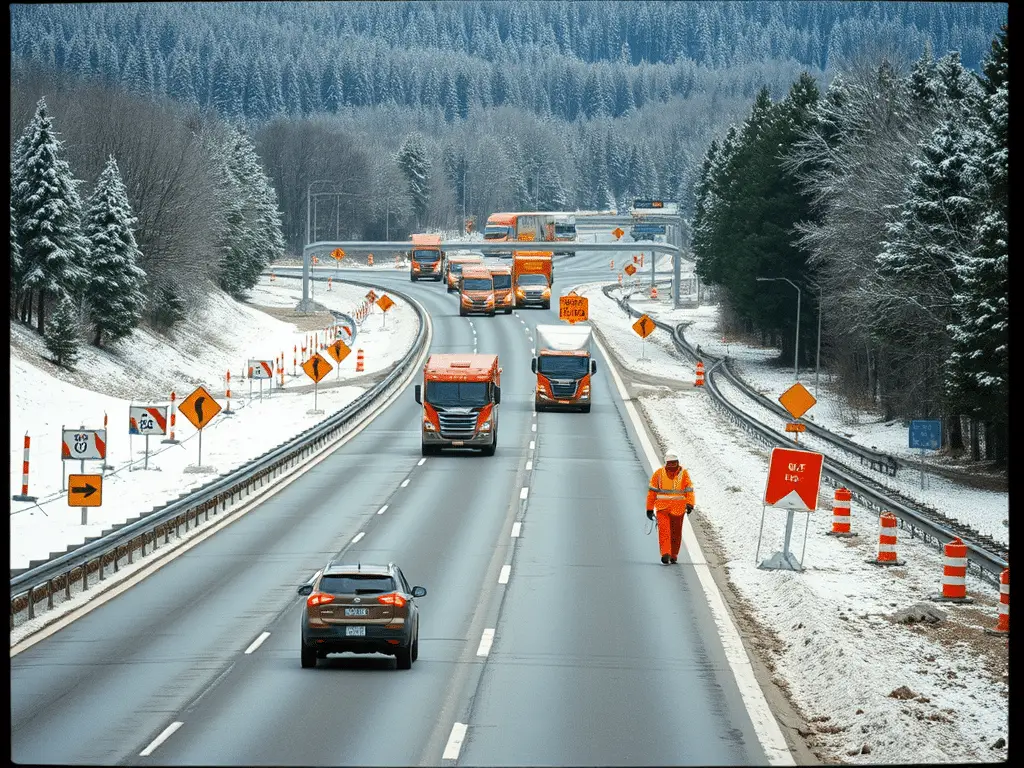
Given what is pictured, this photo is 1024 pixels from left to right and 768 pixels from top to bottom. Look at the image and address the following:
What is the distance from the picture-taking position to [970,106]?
5703 centimetres

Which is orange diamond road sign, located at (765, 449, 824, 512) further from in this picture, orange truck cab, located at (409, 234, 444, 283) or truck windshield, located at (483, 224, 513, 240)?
truck windshield, located at (483, 224, 513, 240)

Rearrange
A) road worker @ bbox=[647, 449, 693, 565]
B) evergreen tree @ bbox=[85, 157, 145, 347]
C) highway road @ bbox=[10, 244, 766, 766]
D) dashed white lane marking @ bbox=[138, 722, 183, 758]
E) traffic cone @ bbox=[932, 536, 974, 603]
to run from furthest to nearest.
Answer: evergreen tree @ bbox=[85, 157, 145, 347], road worker @ bbox=[647, 449, 693, 565], traffic cone @ bbox=[932, 536, 974, 603], highway road @ bbox=[10, 244, 766, 766], dashed white lane marking @ bbox=[138, 722, 183, 758]

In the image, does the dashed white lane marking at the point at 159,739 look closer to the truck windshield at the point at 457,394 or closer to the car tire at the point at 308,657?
the car tire at the point at 308,657

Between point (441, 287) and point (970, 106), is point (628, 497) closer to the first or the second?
point (970, 106)

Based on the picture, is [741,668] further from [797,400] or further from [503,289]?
[503,289]

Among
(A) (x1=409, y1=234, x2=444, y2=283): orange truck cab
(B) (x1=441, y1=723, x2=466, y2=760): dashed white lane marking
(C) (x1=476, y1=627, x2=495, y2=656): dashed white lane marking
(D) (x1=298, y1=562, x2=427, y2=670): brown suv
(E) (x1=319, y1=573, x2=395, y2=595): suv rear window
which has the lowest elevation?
(C) (x1=476, y1=627, x2=495, y2=656): dashed white lane marking

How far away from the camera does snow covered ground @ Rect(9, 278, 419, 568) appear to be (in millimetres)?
36469

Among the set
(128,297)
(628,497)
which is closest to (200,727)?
(628,497)

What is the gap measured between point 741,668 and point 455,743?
5.69 m

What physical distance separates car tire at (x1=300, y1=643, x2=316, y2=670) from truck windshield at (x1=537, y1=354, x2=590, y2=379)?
38793 millimetres

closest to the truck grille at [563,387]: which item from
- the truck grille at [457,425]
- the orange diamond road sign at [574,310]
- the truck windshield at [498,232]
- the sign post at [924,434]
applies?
the truck grille at [457,425]

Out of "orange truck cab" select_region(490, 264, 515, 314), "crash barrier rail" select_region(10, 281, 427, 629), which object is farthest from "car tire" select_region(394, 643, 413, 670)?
"orange truck cab" select_region(490, 264, 515, 314)

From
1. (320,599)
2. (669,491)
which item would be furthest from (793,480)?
(320,599)

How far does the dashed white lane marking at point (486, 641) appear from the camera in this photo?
2070 cm
